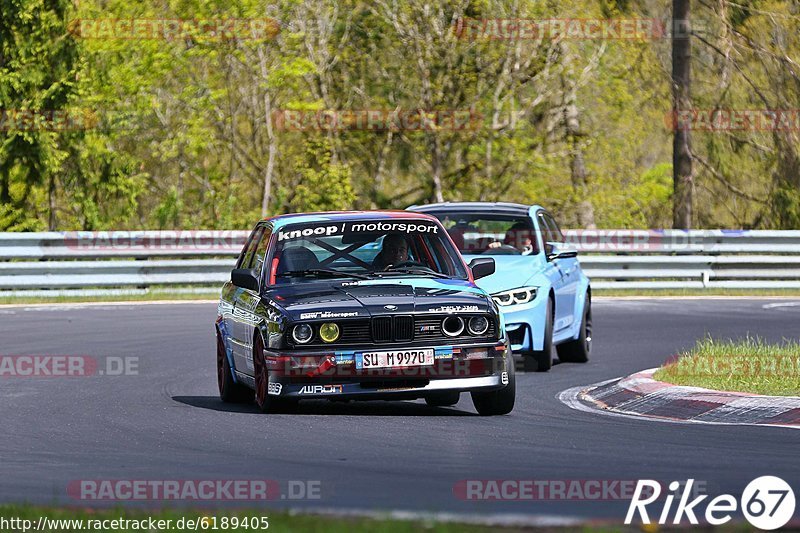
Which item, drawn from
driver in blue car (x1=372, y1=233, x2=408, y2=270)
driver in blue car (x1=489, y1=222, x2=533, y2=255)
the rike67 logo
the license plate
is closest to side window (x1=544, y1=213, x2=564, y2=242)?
driver in blue car (x1=489, y1=222, x2=533, y2=255)

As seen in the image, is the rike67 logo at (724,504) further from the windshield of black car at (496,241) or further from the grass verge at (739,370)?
the windshield of black car at (496,241)

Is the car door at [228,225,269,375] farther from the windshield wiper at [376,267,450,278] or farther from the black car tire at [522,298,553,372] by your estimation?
the black car tire at [522,298,553,372]

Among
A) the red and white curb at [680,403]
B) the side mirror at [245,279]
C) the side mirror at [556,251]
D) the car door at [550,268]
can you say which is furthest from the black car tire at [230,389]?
the side mirror at [556,251]

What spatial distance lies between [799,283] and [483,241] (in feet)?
41.9

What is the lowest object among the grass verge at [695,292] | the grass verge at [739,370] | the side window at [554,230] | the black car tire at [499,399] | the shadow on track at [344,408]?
the grass verge at [695,292]

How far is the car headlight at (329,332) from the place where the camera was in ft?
38.0

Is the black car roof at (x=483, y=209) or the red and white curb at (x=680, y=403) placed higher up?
the black car roof at (x=483, y=209)

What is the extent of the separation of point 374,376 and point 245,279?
1.63 metres

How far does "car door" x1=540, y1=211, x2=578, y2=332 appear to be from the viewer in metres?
16.3

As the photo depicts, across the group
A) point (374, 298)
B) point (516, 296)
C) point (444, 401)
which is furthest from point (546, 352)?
point (374, 298)

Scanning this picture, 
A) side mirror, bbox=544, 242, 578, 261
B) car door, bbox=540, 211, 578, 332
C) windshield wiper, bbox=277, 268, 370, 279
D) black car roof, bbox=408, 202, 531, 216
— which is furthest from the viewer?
black car roof, bbox=408, 202, 531, 216

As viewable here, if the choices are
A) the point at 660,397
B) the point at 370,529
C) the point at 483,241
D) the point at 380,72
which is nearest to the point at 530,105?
the point at 380,72

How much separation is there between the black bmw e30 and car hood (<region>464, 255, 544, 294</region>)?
2545mm

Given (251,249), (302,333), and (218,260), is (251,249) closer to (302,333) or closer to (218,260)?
(302,333)
